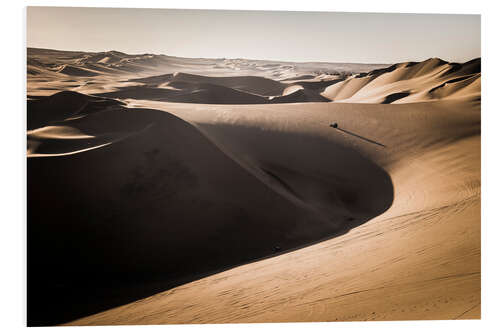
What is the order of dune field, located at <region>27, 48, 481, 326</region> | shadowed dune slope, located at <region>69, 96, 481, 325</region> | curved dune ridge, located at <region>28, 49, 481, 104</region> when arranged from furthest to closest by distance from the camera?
curved dune ridge, located at <region>28, 49, 481, 104</region> → dune field, located at <region>27, 48, 481, 326</region> → shadowed dune slope, located at <region>69, 96, 481, 325</region>

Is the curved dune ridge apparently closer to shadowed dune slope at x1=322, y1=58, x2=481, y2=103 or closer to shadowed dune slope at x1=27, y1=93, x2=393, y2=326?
shadowed dune slope at x1=322, y1=58, x2=481, y2=103

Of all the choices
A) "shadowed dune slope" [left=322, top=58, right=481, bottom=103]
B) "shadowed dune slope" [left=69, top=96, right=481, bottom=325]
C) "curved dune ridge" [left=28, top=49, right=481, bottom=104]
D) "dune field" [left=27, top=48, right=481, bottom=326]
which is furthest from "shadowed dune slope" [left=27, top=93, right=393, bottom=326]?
"shadowed dune slope" [left=322, top=58, right=481, bottom=103]

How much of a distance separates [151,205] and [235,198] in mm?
1513

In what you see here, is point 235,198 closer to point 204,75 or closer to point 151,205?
point 151,205

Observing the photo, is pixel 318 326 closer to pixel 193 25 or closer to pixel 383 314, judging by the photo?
pixel 383 314

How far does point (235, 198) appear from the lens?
7.62 metres

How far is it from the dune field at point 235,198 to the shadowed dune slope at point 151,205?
0.09 feet

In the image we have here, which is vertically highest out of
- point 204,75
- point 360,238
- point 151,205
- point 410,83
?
point 410,83

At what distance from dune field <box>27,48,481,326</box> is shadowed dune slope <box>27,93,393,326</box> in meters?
0.03

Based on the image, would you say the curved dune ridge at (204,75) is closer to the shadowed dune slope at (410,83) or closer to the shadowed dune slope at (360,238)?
the shadowed dune slope at (410,83)

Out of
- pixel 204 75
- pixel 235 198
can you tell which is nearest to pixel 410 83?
pixel 204 75

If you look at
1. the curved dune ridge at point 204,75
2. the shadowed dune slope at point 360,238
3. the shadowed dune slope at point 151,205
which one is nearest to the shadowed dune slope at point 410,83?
the curved dune ridge at point 204,75

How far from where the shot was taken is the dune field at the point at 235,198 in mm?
5527

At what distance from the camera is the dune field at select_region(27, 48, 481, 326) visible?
5527mm
